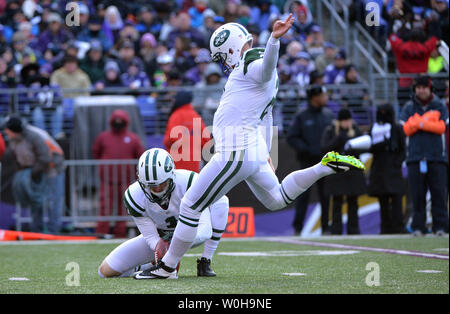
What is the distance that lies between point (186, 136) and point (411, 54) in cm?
458

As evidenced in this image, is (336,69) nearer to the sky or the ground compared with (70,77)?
nearer to the sky

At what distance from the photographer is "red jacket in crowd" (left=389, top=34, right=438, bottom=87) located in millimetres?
14398

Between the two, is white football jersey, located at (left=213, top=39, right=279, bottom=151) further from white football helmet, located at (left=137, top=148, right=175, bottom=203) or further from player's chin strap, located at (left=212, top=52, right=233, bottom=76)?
white football helmet, located at (left=137, top=148, right=175, bottom=203)

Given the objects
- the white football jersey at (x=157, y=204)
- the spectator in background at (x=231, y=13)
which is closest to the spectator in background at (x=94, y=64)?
the spectator in background at (x=231, y=13)

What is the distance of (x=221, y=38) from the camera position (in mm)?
7211

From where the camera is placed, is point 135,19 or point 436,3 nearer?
point 436,3

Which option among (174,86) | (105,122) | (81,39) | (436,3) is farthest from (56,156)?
(436,3)

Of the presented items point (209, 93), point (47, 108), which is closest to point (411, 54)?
point (209, 93)

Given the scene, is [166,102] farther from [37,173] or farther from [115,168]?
[37,173]

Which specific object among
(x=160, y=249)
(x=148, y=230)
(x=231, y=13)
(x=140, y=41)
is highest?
(x=231, y=13)

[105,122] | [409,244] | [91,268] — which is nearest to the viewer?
[91,268]
